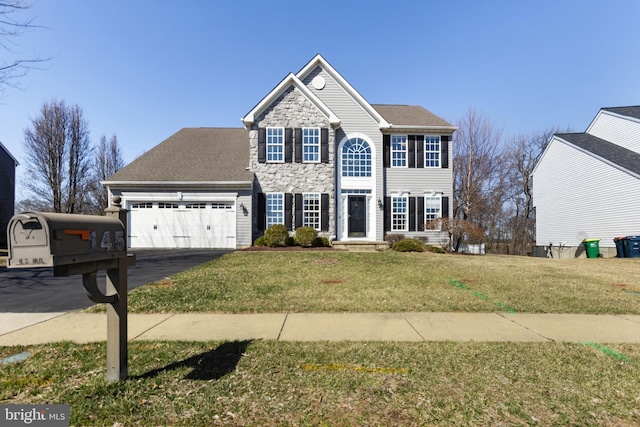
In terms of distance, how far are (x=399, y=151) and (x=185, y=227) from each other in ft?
40.4

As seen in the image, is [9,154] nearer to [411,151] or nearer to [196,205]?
[196,205]

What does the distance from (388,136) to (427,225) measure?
5409mm

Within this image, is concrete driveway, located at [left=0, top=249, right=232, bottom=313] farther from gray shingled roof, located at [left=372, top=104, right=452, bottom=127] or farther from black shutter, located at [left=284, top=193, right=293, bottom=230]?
gray shingled roof, located at [left=372, top=104, right=452, bottom=127]

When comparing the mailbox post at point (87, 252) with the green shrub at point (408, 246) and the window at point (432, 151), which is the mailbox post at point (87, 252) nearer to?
the green shrub at point (408, 246)

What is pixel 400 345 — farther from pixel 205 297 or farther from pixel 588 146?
pixel 588 146

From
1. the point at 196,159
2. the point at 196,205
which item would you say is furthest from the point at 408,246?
the point at 196,159

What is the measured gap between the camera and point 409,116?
19.3 m

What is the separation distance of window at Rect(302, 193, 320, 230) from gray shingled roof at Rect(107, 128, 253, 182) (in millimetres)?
3148

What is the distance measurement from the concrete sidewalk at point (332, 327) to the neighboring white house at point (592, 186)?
641 inches

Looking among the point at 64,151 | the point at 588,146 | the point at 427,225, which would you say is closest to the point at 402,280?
the point at 427,225

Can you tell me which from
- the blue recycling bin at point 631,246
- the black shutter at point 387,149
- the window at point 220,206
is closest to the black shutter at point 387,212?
the black shutter at point 387,149

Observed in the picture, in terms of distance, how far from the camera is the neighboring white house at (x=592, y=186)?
56.5 ft

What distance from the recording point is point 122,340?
2955mm

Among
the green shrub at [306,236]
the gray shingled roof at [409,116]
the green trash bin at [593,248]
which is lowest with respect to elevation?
the green trash bin at [593,248]
